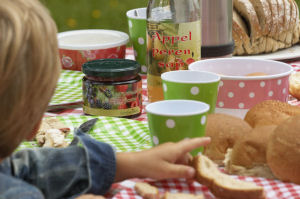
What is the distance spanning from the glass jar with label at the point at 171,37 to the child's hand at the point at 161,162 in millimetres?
404

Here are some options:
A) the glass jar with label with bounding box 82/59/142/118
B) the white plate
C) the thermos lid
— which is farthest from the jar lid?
the white plate

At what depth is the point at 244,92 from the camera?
1.11m

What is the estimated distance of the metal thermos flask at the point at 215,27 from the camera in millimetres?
1454

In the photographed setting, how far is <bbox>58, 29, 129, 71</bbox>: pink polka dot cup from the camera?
158 centimetres

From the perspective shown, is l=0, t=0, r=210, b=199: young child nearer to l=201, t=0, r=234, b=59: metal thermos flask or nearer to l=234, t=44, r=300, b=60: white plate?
l=201, t=0, r=234, b=59: metal thermos flask

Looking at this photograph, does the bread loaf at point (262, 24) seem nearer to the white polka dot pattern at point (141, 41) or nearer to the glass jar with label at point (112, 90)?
the white polka dot pattern at point (141, 41)

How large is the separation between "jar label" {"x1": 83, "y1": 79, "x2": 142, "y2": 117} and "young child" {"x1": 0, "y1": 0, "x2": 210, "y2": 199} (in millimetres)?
351

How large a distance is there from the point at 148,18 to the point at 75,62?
0.40 meters

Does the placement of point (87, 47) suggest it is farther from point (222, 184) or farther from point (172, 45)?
point (222, 184)

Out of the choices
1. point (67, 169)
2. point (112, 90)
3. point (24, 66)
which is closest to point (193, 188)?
point (67, 169)

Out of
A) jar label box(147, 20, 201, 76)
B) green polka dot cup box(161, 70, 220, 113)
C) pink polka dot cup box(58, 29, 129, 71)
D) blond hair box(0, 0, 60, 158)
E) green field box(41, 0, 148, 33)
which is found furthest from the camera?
green field box(41, 0, 148, 33)

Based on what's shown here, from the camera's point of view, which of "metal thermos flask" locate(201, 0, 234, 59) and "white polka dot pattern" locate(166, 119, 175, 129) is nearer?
"white polka dot pattern" locate(166, 119, 175, 129)

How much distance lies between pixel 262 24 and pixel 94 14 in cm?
197

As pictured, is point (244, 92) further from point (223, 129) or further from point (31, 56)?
point (31, 56)
